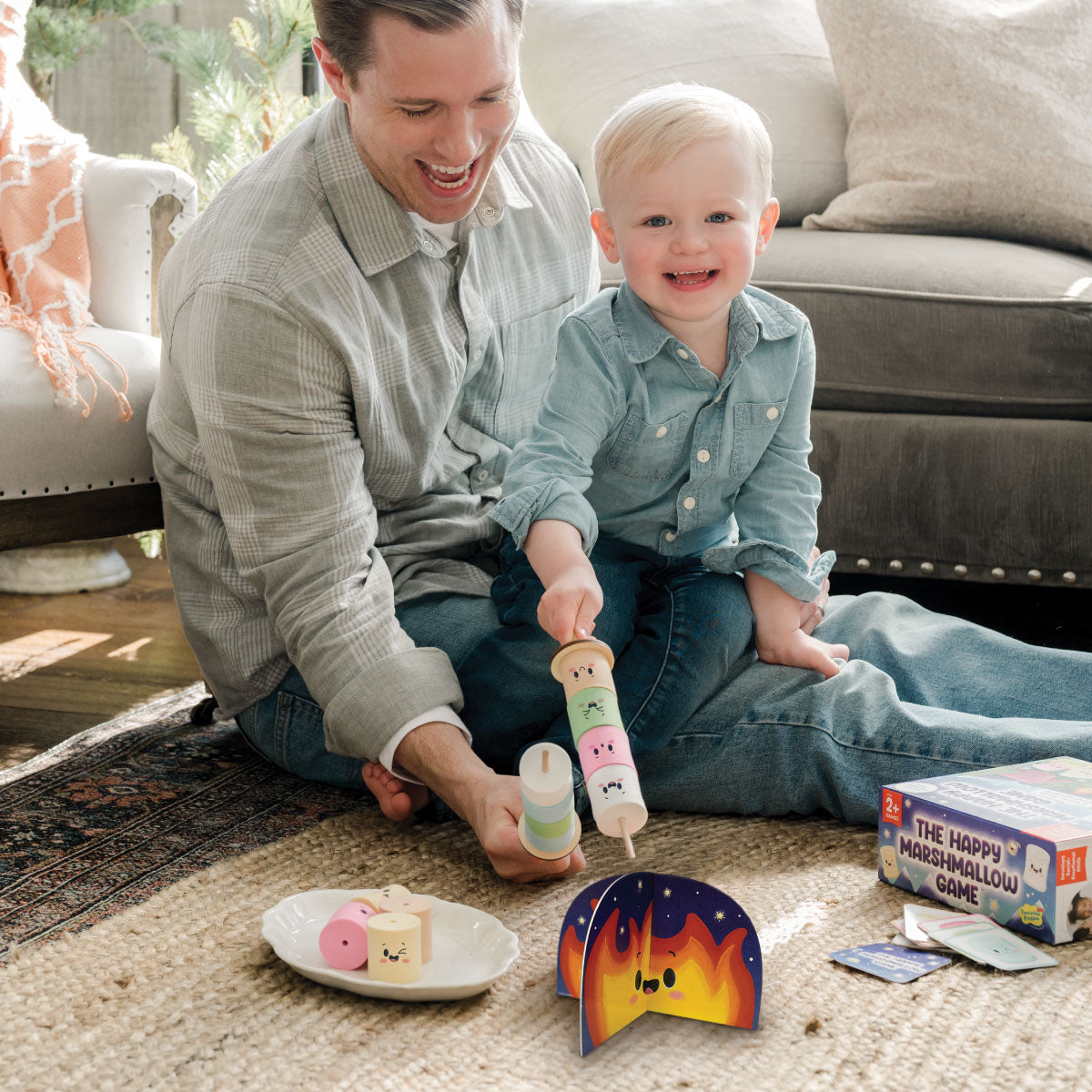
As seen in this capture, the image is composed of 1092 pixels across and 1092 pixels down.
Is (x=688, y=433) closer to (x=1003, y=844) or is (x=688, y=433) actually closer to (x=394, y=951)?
(x=1003, y=844)

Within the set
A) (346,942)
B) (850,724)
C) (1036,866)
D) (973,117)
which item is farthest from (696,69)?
(346,942)

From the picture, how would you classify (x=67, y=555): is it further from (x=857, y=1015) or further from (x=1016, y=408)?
(x=857, y=1015)

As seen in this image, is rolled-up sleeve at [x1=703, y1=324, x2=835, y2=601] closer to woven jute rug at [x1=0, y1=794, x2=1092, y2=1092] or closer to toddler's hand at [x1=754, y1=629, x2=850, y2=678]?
toddler's hand at [x1=754, y1=629, x2=850, y2=678]

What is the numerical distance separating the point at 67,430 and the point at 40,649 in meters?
0.52

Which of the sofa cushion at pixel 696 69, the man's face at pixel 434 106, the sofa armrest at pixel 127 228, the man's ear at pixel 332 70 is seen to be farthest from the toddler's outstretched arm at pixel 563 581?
the sofa cushion at pixel 696 69

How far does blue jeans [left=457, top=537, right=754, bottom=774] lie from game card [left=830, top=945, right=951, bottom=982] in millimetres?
312

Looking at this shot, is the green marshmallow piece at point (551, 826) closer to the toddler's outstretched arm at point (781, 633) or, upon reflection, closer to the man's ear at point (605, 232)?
the toddler's outstretched arm at point (781, 633)

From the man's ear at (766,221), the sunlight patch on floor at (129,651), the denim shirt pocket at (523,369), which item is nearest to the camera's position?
the man's ear at (766,221)

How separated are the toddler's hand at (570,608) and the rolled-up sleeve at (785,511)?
25cm

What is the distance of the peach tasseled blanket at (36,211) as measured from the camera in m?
1.57

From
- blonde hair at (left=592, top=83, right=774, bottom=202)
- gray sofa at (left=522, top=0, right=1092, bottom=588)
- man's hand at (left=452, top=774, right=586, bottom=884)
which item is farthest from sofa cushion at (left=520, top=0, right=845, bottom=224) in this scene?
man's hand at (left=452, top=774, right=586, bottom=884)

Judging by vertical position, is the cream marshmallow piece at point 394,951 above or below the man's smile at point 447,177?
below

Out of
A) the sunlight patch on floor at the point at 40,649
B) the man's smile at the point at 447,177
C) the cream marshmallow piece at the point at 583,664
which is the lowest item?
the sunlight patch on floor at the point at 40,649

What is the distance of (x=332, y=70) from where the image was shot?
3.74 feet
